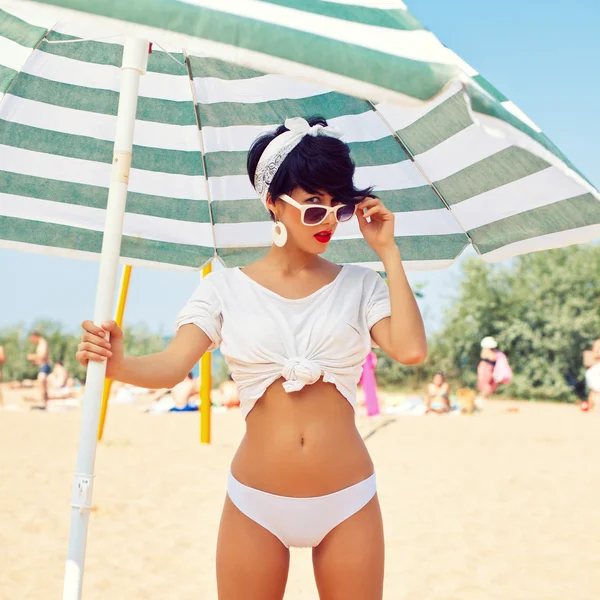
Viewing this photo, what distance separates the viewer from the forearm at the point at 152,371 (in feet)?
6.82

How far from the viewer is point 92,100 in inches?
126

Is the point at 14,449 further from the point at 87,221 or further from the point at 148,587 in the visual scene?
the point at 87,221

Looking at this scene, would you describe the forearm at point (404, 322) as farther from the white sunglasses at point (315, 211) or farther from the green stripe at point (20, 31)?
the green stripe at point (20, 31)

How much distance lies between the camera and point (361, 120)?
2.99 metres

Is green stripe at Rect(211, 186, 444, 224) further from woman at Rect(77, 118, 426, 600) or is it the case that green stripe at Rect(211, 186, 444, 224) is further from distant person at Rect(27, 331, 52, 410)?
distant person at Rect(27, 331, 52, 410)

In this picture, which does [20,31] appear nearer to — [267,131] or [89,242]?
[89,242]

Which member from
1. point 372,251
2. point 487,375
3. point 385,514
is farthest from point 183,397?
point 372,251

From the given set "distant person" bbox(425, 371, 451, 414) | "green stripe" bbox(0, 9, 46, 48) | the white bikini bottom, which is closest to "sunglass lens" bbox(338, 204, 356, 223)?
the white bikini bottom

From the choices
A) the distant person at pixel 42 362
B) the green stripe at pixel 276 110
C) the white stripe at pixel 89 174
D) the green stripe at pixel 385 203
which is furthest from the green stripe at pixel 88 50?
the distant person at pixel 42 362

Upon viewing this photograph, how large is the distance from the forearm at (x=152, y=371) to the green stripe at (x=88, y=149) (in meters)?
1.47

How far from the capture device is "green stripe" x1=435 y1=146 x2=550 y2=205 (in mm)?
2307

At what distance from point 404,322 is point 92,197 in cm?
179

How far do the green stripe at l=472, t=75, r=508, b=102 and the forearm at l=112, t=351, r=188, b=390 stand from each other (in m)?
1.16

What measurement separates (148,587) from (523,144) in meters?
4.26
